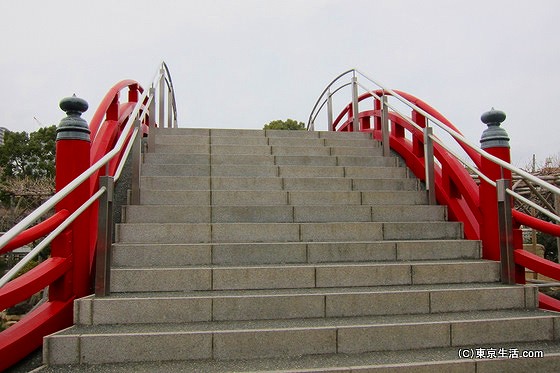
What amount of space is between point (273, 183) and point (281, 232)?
3.29 feet

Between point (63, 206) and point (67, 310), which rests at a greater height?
point (63, 206)

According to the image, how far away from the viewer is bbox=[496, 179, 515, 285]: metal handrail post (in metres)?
3.61

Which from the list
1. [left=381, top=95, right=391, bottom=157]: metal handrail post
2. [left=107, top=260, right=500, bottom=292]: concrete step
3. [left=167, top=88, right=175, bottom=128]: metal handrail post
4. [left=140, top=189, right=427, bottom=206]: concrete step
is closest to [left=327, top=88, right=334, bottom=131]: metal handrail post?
[left=381, top=95, right=391, bottom=157]: metal handrail post

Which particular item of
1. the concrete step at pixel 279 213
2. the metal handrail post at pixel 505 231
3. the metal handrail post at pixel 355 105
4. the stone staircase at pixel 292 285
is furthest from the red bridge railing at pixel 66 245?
the metal handrail post at pixel 355 105

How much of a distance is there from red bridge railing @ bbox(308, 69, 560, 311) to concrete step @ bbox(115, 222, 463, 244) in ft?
1.23

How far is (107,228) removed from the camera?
310cm

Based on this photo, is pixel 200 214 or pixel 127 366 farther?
pixel 200 214

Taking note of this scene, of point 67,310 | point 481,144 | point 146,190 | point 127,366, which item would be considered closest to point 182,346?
point 127,366

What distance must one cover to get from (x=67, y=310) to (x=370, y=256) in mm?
2553

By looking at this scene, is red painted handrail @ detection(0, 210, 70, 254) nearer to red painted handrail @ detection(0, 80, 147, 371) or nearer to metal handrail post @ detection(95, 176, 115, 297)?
red painted handrail @ detection(0, 80, 147, 371)

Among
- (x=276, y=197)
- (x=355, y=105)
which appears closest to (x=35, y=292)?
(x=276, y=197)

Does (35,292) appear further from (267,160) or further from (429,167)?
(429,167)

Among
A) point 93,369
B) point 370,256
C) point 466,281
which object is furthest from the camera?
point 370,256

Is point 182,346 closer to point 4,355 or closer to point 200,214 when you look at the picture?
point 4,355
